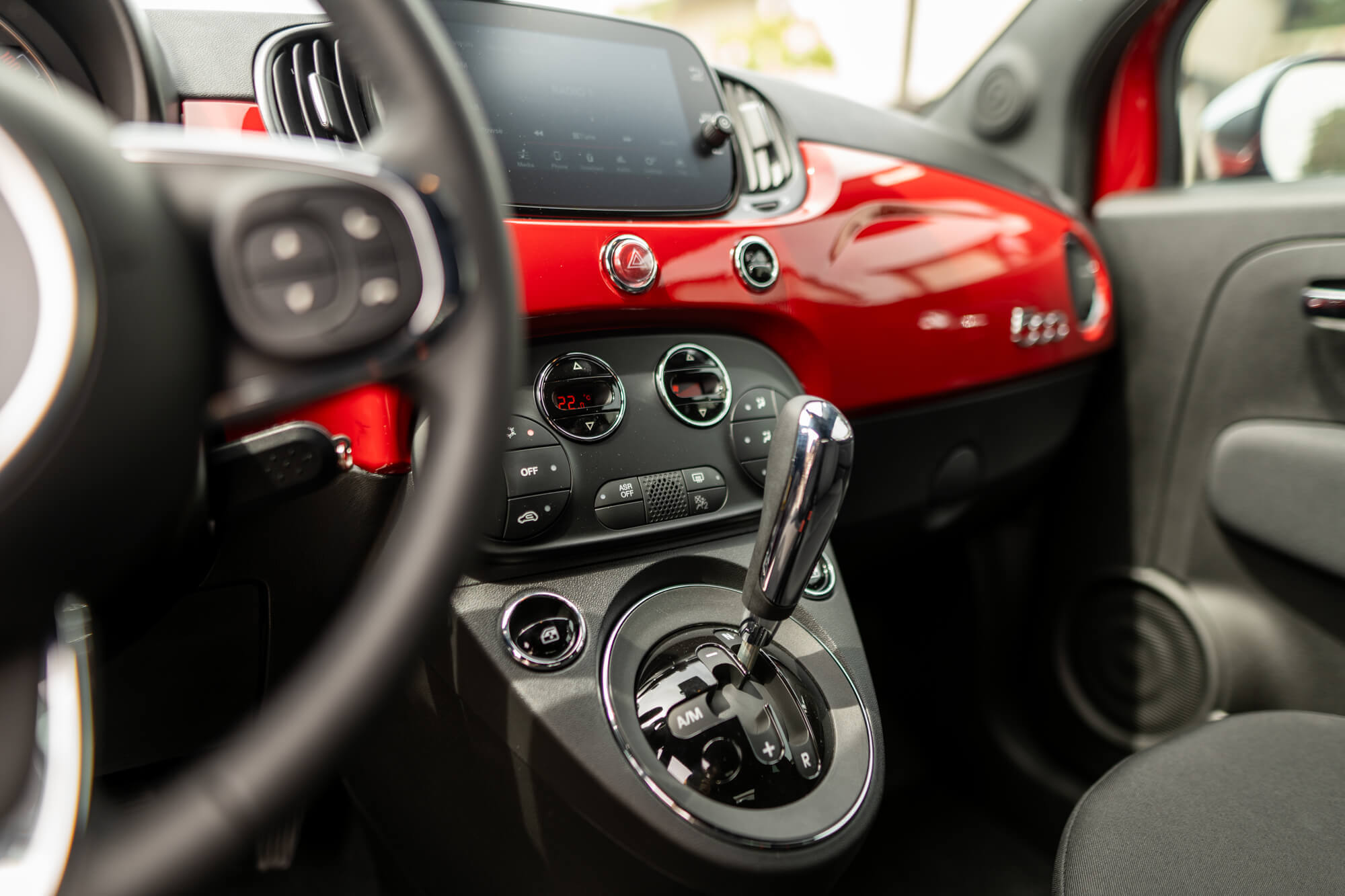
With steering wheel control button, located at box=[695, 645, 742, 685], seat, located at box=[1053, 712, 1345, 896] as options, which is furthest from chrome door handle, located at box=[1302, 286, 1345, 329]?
steering wheel control button, located at box=[695, 645, 742, 685]

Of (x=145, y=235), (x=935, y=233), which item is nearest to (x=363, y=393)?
(x=145, y=235)

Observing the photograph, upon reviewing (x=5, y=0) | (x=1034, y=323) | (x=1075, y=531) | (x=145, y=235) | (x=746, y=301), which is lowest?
(x=1075, y=531)

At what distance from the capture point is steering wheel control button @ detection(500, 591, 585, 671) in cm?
60

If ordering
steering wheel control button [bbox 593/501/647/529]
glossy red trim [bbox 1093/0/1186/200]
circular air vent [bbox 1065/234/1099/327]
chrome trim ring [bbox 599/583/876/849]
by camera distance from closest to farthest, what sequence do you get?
chrome trim ring [bbox 599/583/876/849]
steering wheel control button [bbox 593/501/647/529]
circular air vent [bbox 1065/234/1099/327]
glossy red trim [bbox 1093/0/1186/200]

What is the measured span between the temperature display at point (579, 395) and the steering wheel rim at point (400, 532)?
0.28 m

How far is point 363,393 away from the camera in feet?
2.00

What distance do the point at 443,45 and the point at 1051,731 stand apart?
4.42 feet

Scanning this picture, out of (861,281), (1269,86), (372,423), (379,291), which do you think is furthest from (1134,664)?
(379,291)

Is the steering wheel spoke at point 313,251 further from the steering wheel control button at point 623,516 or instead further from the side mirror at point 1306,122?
the side mirror at point 1306,122

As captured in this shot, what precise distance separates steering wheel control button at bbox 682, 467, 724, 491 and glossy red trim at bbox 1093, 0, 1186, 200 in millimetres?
1005

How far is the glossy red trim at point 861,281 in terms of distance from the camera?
70cm

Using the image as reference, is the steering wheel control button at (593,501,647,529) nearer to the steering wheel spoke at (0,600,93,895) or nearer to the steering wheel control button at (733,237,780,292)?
the steering wheel control button at (733,237,780,292)

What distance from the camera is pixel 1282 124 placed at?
49.4 inches

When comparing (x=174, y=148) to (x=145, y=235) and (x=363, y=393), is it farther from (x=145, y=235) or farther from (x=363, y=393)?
(x=363, y=393)
